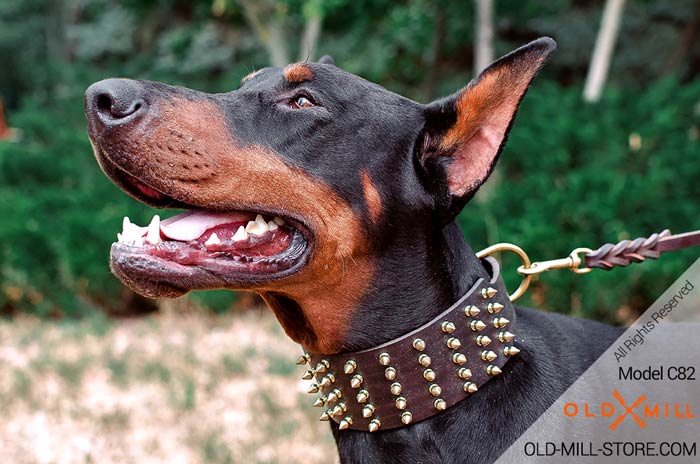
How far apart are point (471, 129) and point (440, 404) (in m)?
0.87

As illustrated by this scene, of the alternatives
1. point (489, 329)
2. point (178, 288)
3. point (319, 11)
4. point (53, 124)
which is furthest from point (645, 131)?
point (53, 124)

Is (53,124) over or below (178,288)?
below

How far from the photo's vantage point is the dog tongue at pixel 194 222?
7.95 ft

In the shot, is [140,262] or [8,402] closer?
[140,262]

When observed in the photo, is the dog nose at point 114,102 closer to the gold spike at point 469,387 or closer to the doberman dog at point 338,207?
the doberman dog at point 338,207

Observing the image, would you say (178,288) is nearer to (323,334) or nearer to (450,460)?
(323,334)

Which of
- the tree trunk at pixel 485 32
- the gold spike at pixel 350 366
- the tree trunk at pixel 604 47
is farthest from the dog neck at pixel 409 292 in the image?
the tree trunk at pixel 485 32

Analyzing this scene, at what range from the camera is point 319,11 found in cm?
754

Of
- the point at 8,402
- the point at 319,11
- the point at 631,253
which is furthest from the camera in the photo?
the point at 319,11

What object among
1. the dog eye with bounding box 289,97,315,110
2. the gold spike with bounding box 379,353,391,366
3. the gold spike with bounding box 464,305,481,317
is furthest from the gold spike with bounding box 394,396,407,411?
the dog eye with bounding box 289,97,315,110

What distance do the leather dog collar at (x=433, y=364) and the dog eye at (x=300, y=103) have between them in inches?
A: 31.6

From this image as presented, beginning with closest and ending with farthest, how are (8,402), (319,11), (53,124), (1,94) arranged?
(8,402) < (319,11) < (53,124) < (1,94)

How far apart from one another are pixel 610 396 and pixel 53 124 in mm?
9570

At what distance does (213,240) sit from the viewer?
2422 millimetres
